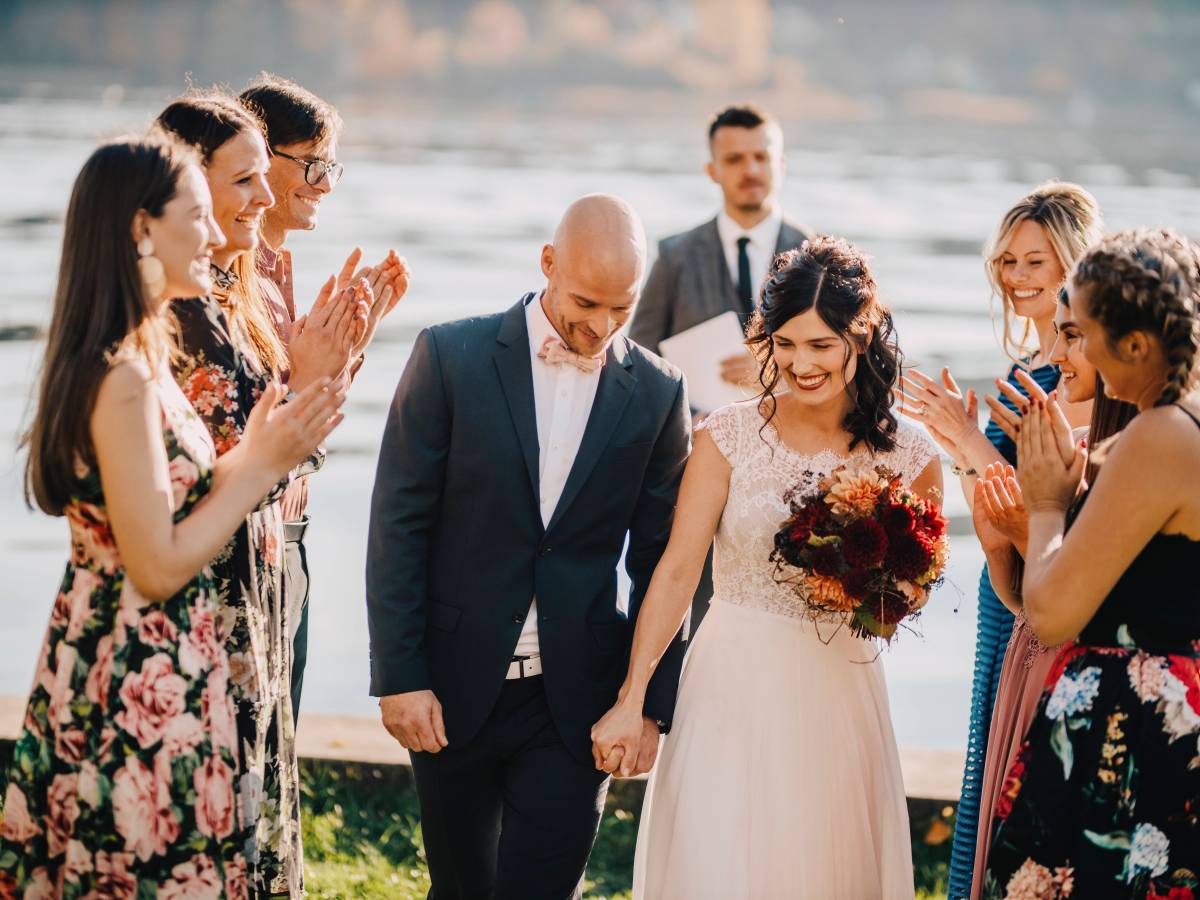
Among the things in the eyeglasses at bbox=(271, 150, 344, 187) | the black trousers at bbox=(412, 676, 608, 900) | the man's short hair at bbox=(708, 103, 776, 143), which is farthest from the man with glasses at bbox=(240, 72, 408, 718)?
the man's short hair at bbox=(708, 103, 776, 143)

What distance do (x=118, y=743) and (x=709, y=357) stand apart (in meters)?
3.27

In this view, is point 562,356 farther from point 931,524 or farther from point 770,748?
point 770,748

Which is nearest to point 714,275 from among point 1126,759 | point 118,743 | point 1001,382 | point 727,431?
point 727,431

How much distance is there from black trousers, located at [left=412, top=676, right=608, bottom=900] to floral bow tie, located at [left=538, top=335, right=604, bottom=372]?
75cm

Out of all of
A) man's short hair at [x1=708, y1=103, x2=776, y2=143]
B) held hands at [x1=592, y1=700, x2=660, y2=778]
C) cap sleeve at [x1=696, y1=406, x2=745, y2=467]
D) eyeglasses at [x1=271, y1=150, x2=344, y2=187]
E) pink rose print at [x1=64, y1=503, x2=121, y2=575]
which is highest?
man's short hair at [x1=708, y1=103, x2=776, y2=143]

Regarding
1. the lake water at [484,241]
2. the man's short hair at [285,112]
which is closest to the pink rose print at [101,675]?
the lake water at [484,241]

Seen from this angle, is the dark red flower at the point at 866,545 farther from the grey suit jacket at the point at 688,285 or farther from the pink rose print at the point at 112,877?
the grey suit jacket at the point at 688,285

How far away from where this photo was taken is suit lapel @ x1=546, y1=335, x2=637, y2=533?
135 inches

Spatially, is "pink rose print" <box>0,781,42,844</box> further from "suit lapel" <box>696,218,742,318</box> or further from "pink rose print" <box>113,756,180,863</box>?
"suit lapel" <box>696,218,742,318</box>

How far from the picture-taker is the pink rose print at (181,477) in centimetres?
285

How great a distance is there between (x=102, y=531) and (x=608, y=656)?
1269 mm

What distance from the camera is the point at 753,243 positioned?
237 inches

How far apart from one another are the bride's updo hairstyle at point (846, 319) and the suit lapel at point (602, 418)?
0.39 m

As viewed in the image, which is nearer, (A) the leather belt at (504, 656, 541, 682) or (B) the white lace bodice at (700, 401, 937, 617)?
(A) the leather belt at (504, 656, 541, 682)
